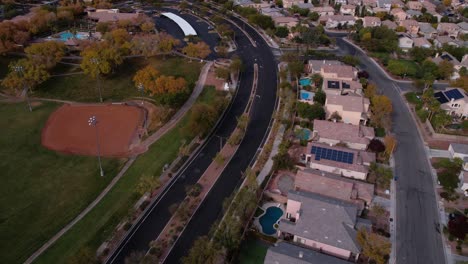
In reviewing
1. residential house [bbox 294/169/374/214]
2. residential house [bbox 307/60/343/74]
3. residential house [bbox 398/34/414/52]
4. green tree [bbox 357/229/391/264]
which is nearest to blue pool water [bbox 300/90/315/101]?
residential house [bbox 307/60/343/74]

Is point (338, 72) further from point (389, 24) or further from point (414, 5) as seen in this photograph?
point (414, 5)

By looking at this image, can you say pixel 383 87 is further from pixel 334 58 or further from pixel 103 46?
pixel 103 46

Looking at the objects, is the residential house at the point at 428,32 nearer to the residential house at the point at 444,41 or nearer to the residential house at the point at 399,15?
the residential house at the point at 444,41

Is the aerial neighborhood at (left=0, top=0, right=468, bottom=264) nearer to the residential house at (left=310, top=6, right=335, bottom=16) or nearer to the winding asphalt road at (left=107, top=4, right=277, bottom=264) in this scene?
the winding asphalt road at (left=107, top=4, right=277, bottom=264)

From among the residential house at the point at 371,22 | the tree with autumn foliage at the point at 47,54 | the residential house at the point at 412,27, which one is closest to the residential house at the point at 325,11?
the residential house at the point at 371,22

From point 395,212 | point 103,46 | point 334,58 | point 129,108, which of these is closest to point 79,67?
point 103,46

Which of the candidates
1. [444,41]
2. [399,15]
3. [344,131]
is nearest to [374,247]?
[344,131]
